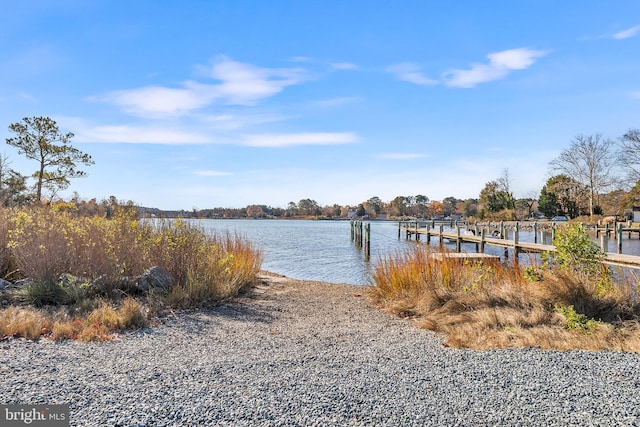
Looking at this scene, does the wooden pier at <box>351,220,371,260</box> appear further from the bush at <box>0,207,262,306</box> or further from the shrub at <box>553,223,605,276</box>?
the shrub at <box>553,223,605,276</box>

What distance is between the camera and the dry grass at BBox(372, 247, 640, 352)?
5.03 meters

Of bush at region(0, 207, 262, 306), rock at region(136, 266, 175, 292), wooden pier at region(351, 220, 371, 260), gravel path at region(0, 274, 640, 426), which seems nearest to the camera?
gravel path at region(0, 274, 640, 426)

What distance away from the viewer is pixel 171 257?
822 centimetres

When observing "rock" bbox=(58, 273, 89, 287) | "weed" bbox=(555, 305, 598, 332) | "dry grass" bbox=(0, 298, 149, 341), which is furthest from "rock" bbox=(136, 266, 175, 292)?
"weed" bbox=(555, 305, 598, 332)

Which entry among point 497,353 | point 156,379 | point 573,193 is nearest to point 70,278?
point 156,379

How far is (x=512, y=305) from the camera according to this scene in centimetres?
644

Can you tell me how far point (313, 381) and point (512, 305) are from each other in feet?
13.0

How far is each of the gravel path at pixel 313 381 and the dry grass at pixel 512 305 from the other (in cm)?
48

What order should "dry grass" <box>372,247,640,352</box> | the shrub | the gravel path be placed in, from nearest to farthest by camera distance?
the gravel path, "dry grass" <box>372,247,640,352</box>, the shrub

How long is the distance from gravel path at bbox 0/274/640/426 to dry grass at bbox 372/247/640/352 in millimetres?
485

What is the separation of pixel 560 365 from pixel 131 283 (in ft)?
20.8

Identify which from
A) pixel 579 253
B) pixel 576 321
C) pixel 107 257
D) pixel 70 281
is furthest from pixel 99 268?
pixel 579 253

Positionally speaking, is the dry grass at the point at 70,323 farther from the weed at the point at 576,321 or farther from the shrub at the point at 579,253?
the shrub at the point at 579,253

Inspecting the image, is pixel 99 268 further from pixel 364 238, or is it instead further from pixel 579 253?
pixel 364 238
